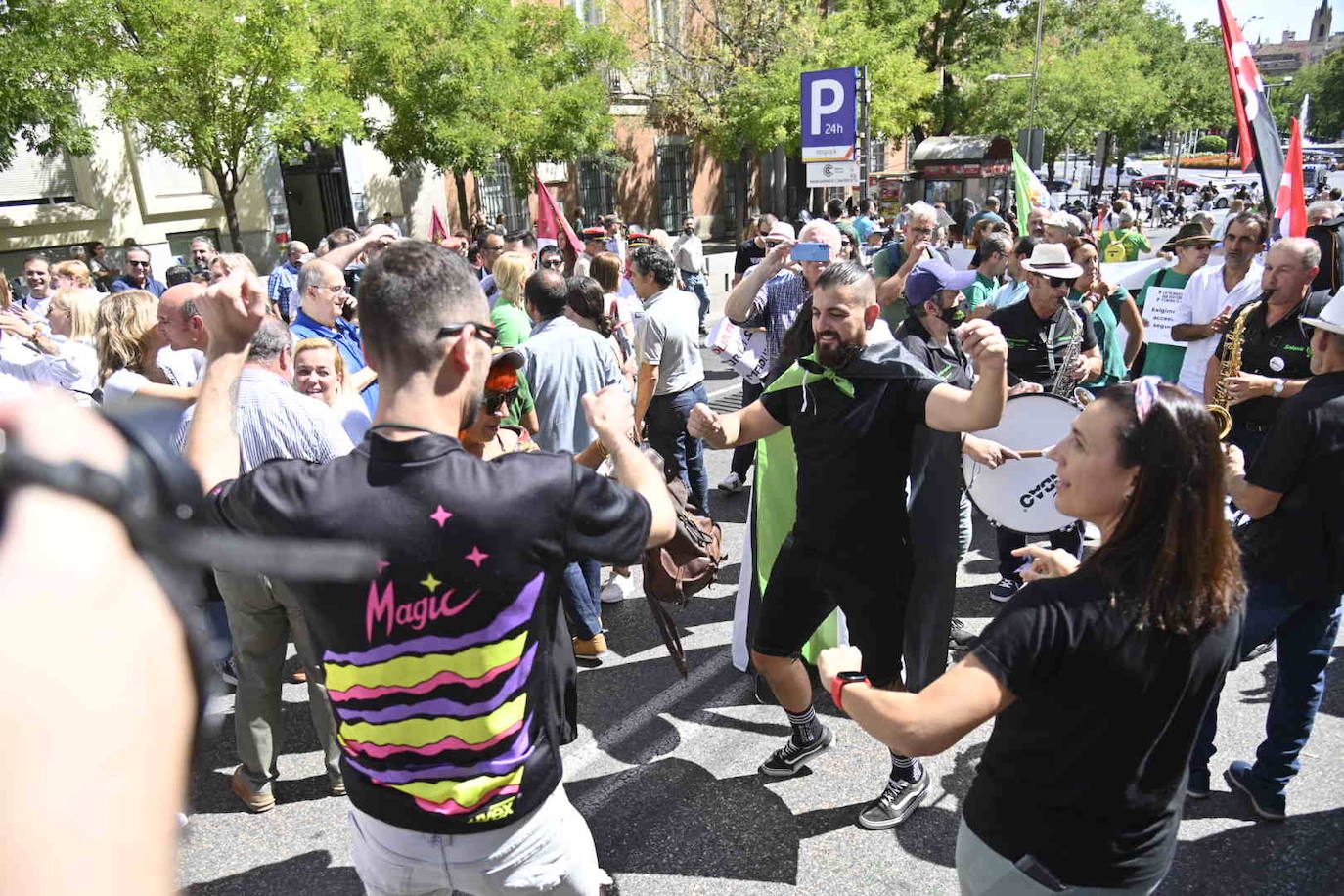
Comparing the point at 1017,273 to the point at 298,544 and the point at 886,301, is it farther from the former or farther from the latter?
the point at 298,544

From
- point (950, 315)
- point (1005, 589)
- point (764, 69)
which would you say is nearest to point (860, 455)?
point (950, 315)

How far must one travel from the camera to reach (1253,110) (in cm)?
648

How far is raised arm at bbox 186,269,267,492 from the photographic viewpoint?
1.81m

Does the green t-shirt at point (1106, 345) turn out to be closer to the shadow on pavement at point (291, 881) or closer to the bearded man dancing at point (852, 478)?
the bearded man dancing at point (852, 478)

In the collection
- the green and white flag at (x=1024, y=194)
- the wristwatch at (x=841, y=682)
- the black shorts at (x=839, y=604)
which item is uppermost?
the green and white flag at (x=1024, y=194)

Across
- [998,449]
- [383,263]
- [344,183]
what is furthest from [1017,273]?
[344,183]

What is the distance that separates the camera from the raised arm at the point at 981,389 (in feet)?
9.25

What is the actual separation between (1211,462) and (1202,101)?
46.3 m

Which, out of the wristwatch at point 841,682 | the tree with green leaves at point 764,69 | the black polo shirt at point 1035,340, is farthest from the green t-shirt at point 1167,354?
the tree with green leaves at point 764,69

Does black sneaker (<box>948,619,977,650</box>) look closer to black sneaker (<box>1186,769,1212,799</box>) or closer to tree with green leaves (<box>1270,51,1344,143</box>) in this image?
black sneaker (<box>1186,769,1212,799</box>)

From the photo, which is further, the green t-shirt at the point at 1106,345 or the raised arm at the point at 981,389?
the green t-shirt at the point at 1106,345

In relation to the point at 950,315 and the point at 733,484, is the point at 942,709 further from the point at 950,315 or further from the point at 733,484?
the point at 733,484

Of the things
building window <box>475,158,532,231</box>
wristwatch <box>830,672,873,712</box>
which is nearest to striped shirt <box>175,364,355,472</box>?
wristwatch <box>830,672,873,712</box>

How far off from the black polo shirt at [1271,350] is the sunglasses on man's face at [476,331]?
4.13 metres
